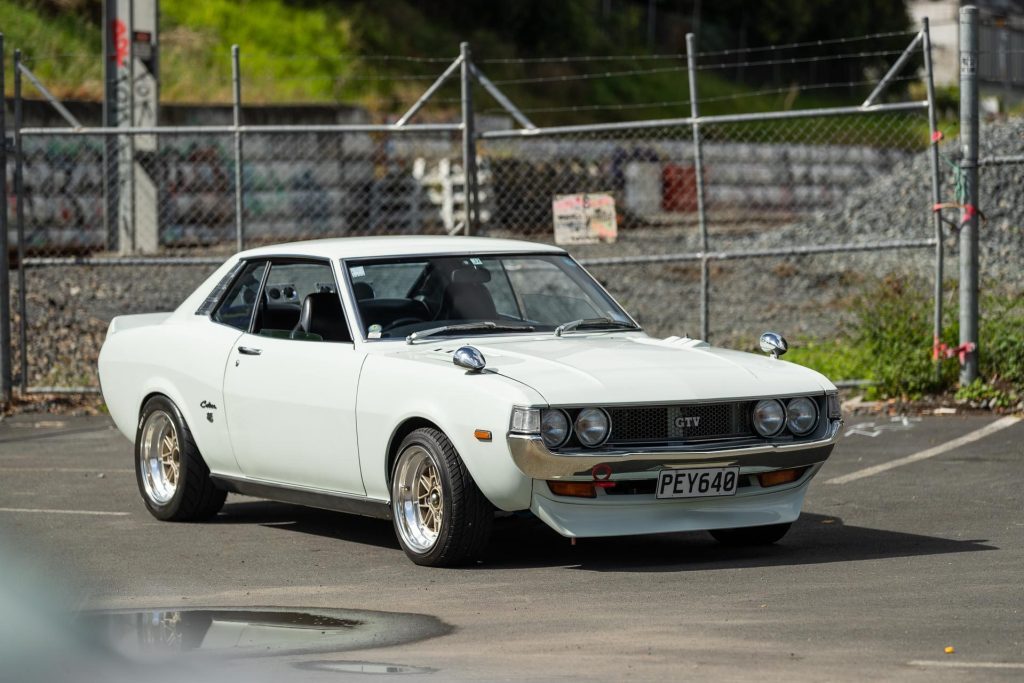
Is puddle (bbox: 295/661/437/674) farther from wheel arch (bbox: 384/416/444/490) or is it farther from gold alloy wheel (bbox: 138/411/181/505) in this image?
gold alloy wheel (bbox: 138/411/181/505)

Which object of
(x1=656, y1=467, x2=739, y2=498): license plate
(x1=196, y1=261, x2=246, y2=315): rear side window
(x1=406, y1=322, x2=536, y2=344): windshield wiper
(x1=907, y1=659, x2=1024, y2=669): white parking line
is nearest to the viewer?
(x1=907, y1=659, x2=1024, y2=669): white parking line

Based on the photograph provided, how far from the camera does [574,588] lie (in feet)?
23.3

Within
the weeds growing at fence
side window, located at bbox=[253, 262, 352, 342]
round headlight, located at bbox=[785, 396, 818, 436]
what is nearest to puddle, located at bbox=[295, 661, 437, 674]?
round headlight, located at bbox=[785, 396, 818, 436]

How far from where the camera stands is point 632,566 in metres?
7.63

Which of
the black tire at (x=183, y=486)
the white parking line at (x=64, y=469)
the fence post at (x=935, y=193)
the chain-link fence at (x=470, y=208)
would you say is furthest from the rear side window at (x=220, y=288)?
the fence post at (x=935, y=193)

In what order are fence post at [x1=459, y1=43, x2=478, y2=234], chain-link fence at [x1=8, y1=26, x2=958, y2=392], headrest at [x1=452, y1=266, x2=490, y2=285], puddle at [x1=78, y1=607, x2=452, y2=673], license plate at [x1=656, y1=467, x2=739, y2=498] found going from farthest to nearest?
chain-link fence at [x1=8, y1=26, x2=958, y2=392]
fence post at [x1=459, y1=43, x2=478, y2=234]
headrest at [x1=452, y1=266, x2=490, y2=285]
license plate at [x1=656, y1=467, x2=739, y2=498]
puddle at [x1=78, y1=607, x2=452, y2=673]

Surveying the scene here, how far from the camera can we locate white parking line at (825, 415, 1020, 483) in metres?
10.5

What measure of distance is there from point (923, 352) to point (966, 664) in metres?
7.86

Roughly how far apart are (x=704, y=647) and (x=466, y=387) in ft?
6.38

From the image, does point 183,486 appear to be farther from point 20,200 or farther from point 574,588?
point 20,200

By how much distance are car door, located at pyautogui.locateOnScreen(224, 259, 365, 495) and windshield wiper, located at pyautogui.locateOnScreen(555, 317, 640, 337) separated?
1.07m

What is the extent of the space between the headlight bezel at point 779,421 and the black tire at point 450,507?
123 cm

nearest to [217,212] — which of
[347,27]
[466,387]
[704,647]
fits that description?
[347,27]

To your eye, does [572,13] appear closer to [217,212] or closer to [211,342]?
[217,212]
